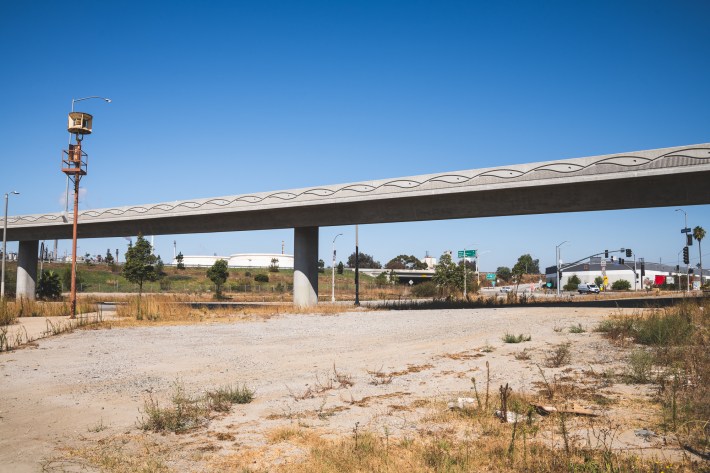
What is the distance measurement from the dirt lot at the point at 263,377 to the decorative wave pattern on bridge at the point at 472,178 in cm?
803

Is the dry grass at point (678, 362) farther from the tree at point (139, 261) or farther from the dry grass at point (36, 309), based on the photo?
the tree at point (139, 261)

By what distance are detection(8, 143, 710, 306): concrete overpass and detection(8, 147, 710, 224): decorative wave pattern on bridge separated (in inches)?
1.8

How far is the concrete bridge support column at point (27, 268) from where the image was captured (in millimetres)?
47281

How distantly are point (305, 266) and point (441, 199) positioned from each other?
34.8 ft

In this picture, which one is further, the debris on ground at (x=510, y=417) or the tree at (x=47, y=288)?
the tree at (x=47, y=288)

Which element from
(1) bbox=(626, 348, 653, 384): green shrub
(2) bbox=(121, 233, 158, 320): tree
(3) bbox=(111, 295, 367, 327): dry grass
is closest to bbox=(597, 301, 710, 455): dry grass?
(1) bbox=(626, 348, 653, 384): green shrub

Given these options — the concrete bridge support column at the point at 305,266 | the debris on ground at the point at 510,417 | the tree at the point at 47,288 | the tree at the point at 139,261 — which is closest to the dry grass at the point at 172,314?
the concrete bridge support column at the point at 305,266

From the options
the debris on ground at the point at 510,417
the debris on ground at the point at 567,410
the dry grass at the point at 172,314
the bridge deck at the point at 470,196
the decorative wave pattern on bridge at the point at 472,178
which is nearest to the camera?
the debris on ground at the point at 510,417

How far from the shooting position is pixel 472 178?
27266 mm

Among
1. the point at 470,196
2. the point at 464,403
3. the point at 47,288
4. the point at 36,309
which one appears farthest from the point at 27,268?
the point at 464,403

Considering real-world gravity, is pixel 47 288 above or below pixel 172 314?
above

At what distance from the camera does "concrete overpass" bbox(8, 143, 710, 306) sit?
2409 cm

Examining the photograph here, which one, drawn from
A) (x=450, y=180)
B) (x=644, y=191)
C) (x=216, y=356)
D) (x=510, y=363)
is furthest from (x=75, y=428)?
(x=644, y=191)

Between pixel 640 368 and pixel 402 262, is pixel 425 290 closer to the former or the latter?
pixel 640 368
